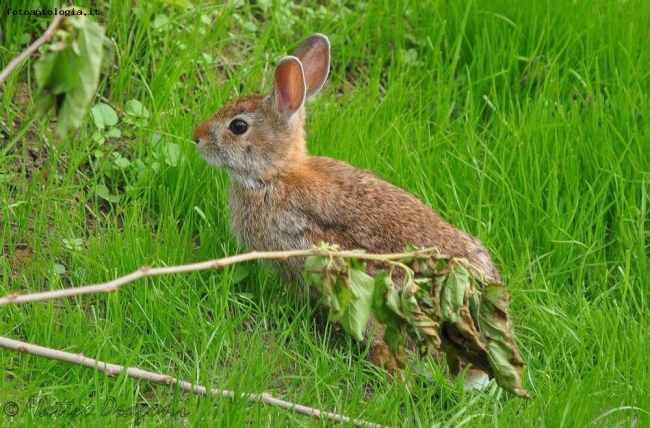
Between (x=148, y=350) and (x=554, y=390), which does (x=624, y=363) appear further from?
(x=148, y=350)

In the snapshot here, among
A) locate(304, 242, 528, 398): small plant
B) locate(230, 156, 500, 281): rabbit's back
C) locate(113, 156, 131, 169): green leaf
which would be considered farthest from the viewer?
locate(113, 156, 131, 169): green leaf

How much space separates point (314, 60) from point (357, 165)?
2.02 feet

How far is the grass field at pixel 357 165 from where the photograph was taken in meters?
4.51

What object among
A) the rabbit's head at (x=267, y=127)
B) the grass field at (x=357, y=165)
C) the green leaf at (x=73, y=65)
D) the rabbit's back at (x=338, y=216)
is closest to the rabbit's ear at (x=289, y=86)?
the rabbit's head at (x=267, y=127)

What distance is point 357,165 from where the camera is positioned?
5.88 m

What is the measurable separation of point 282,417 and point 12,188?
211 centimetres

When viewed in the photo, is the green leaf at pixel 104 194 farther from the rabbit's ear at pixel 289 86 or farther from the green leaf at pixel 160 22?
the green leaf at pixel 160 22

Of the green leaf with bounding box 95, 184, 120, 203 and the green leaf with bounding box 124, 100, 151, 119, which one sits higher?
the green leaf with bounding box 124, 100, 151, 119

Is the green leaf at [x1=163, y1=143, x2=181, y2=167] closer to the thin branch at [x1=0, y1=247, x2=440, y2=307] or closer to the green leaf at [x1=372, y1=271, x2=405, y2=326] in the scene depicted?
the thin branch at [x1=0, y1=247, x2=440, y2=307]

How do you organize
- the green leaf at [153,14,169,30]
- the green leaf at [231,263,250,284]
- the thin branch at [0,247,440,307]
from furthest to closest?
the green leaf at [153,14,169,30]
the green leaf at [231,263,250,284]
the thin branch at [0,247,440,307]

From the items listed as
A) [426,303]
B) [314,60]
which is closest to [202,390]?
[426,303]

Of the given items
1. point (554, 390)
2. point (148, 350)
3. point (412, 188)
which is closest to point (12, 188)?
point (148, 350)

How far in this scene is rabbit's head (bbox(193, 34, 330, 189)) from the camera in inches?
215

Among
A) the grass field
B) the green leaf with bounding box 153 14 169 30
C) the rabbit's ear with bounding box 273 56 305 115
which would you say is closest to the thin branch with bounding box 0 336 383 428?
the grass field
